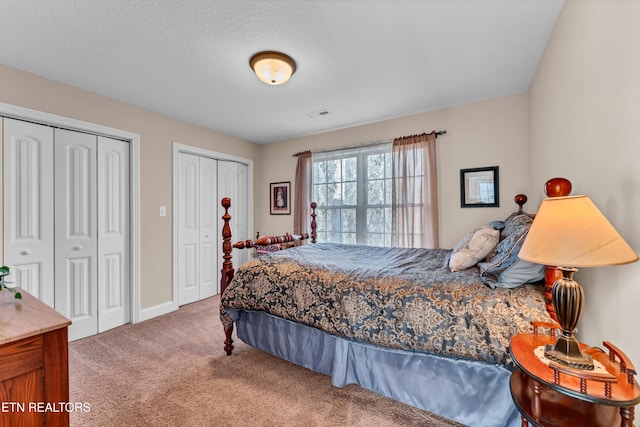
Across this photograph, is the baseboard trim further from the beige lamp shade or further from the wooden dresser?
the beige lamp shade

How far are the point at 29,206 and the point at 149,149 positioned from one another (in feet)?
3.99

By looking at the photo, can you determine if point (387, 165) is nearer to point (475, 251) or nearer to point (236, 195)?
point (475, 251)

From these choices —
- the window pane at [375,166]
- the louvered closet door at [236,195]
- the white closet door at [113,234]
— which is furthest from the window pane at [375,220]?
the white closet door at [113,234]

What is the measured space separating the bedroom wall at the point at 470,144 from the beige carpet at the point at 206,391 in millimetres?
Result: 2130

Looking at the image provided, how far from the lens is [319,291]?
191 centimetres

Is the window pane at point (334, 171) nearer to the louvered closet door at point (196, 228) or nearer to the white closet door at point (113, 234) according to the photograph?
the louvered closet door at point (196, 228)

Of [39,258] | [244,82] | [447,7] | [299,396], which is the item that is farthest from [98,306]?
[447,7]

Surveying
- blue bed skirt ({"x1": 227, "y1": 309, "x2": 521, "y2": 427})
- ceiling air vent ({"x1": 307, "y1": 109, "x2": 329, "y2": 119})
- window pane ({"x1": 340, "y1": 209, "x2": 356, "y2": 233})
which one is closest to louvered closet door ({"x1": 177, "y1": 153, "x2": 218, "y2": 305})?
ceiling air vent ({"x1": 307, "y1": 109, "x2": 329, "y2": 119})

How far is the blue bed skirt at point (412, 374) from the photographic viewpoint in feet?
4.76

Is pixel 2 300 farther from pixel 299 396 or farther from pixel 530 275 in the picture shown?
pixel 530 275

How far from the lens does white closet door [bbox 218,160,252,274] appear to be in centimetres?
422

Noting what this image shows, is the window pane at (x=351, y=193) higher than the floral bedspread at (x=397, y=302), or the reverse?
the window pane at (x=351, y=193)

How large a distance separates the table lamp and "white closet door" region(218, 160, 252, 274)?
3.97 m

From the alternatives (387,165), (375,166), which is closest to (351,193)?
(375,166)
